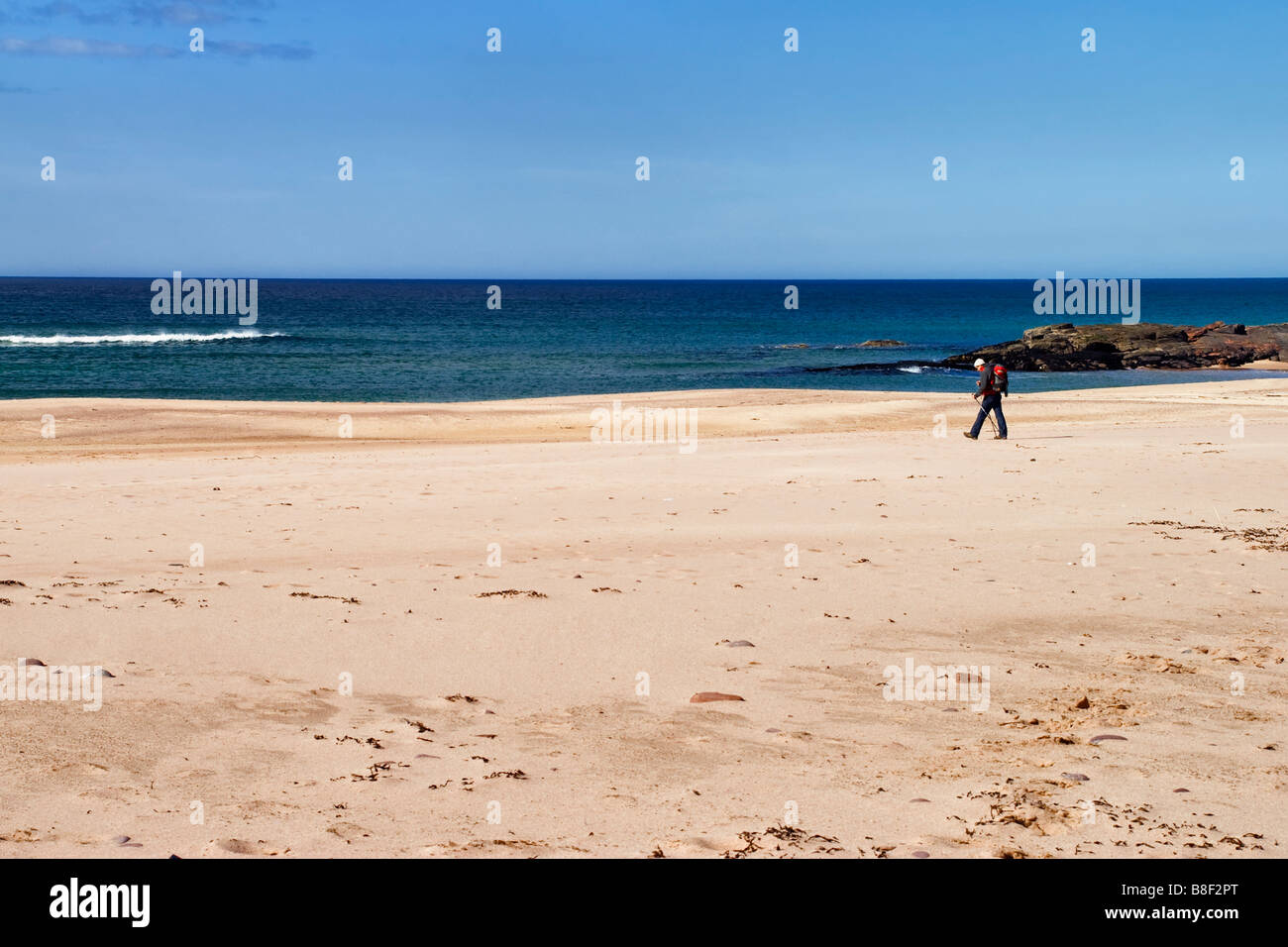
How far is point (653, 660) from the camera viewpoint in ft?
23.6

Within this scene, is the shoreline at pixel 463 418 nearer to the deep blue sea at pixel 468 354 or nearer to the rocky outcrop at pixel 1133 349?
the deep blue sea at pixel 468 354

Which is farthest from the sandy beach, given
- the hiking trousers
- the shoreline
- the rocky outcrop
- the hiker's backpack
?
the rocky outcrop

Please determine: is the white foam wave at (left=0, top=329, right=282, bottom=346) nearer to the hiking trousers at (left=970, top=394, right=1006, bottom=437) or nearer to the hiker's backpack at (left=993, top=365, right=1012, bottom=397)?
the hiking trousers at (left=970, top=394, right=1006, bottom=437)

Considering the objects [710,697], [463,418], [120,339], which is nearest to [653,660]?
[710,697]

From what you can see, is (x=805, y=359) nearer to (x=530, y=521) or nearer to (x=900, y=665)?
(x=530, y=521)

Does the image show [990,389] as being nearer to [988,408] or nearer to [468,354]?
[988,408]

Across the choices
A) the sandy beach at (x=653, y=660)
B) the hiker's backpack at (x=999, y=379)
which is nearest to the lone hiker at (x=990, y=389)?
the hiker's backpack at (x=999, y=379)

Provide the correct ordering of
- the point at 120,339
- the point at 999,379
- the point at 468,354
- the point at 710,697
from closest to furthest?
the point at 710,697
the point at 999,379
the point at 468,354
the point at 120,339

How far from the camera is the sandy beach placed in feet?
15.4

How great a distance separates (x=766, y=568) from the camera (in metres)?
9.67

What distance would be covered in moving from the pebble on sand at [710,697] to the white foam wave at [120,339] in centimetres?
5913

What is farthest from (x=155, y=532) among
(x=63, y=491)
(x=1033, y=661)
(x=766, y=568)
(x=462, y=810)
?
(x=1033, y=661)

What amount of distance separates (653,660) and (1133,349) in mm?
52637
